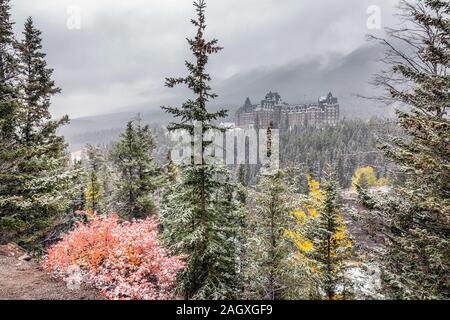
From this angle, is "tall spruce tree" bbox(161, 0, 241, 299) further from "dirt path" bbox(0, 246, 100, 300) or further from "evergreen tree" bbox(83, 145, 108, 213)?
"evergreen tree" bbox(83, 145, 108, 213)

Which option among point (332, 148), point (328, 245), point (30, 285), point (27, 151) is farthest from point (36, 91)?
point (332, 148)

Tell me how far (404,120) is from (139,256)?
11.6 m

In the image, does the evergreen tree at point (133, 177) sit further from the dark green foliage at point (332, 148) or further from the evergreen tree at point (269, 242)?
the dark green foliage at point (332, 148)

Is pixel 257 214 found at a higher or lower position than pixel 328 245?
higher

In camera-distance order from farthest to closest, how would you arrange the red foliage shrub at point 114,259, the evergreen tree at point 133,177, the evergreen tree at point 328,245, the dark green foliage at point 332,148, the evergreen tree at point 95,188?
the dark green foliage at point 332,148 → the evergreen tree at point 95,188 → the evergreen tree at point 133,177 → the evergreen tree at point 328,245 → the red foliage shrub at point 114,259

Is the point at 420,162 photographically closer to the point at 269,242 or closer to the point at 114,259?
the point at 269,242

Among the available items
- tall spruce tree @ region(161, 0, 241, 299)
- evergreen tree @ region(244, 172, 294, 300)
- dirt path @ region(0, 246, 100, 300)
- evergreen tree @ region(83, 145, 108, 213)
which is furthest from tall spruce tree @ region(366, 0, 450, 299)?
evergreen tree @ region(83, 145, 108, 213)

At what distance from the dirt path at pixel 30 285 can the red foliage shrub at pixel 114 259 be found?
0.46m

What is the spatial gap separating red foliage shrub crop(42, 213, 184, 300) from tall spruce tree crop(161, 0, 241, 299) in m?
1.03

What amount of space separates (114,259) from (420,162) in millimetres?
11816

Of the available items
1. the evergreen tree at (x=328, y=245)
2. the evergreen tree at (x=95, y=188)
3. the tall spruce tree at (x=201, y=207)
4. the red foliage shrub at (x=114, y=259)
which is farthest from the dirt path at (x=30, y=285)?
the evergreen tree at (x=95, y=188)

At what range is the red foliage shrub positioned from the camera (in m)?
11.6

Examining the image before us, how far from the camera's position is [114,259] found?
38.9ft

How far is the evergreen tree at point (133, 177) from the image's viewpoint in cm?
2516
